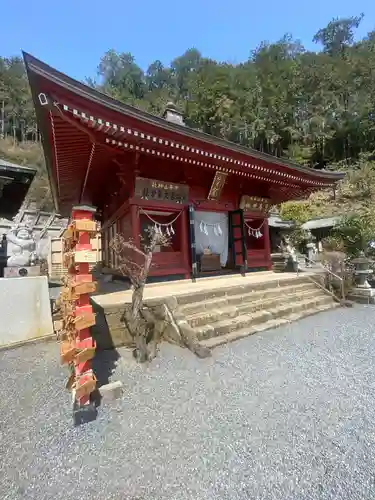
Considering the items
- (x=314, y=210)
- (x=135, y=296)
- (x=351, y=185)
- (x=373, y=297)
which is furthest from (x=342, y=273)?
(x=351, y=185)

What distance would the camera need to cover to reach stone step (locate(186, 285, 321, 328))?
4730 mm

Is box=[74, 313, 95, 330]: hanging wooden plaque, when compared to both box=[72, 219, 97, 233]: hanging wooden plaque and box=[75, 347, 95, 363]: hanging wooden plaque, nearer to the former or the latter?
box=[75, 347, 95, 363]: hanging wooden plaque

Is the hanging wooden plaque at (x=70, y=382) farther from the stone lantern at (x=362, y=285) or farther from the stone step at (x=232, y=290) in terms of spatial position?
the stone lantern at (x=362, y=285)

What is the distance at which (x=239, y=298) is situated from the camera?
18.5 feet

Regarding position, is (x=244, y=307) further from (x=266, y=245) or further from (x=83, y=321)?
(x=266, y=245)

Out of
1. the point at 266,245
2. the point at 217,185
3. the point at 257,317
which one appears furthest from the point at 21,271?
the point at 266,245

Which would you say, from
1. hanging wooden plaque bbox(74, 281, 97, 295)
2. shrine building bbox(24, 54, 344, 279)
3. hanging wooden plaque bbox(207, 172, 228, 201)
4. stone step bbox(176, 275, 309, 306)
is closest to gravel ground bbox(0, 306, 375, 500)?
hanging wooden plaque bbox(74, 281, 97, 295)

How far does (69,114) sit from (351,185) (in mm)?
29006

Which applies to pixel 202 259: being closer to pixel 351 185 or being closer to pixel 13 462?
pixel 13 462

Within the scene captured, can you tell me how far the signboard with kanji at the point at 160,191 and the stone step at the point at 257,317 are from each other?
3.69 meters

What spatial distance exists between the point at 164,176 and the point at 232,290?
3.52 m

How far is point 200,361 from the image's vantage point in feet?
12.2

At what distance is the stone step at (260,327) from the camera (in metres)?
4.28

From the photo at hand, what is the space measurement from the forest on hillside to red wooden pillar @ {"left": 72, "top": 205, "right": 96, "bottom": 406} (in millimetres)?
29808
